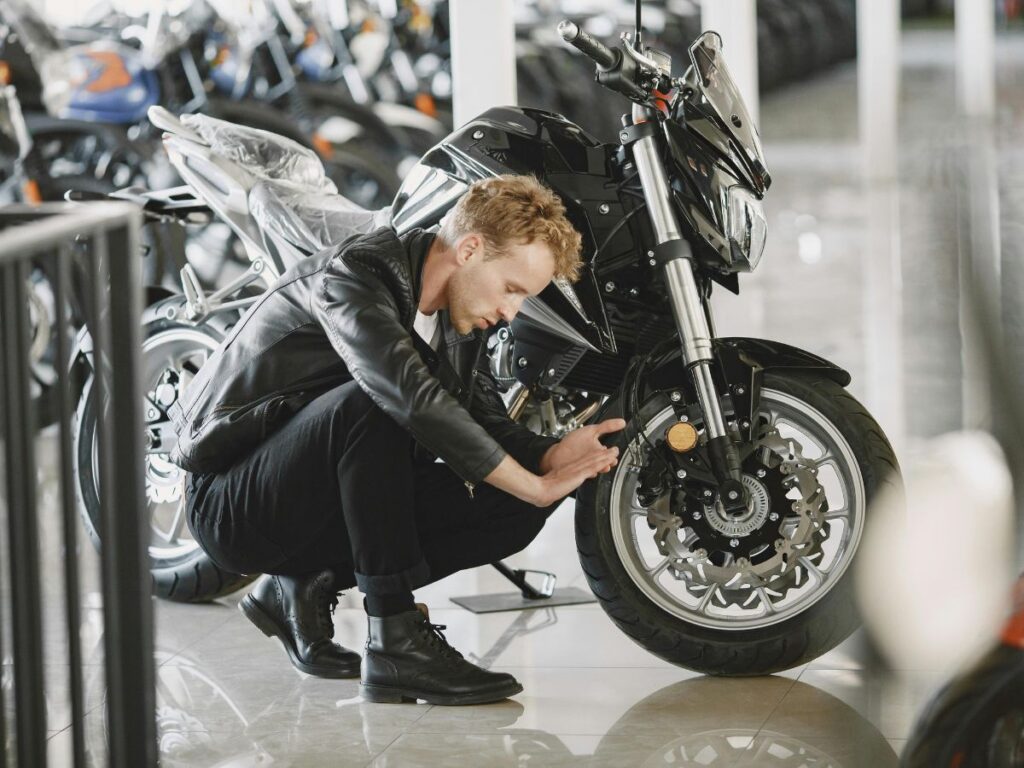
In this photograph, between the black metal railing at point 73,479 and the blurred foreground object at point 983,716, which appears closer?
the blurred foreground object at point 983,716

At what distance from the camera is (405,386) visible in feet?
8.39

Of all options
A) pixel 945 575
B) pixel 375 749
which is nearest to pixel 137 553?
pixel 375 749

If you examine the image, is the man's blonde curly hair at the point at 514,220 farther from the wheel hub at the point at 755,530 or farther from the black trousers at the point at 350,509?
the wheel hub at the point at 755,530

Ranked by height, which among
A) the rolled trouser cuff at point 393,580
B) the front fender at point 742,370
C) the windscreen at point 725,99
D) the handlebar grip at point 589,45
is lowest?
the rolled trouser cuff at point 393,580

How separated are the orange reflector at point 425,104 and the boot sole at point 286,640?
539 centimetres

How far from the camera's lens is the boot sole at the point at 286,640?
2.95 meters

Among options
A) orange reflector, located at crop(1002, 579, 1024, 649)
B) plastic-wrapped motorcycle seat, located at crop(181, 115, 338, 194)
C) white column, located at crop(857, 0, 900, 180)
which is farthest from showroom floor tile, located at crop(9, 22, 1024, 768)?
white column, located at crop(857, 0, 900, 180)

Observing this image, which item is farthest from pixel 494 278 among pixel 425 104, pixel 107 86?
pixel 425 104

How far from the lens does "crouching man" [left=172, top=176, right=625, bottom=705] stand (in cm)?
263

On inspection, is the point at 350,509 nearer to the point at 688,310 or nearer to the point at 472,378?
the point at 472,378

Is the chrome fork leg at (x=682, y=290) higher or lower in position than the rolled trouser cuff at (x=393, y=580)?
higher

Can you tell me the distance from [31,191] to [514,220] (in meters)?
3.90

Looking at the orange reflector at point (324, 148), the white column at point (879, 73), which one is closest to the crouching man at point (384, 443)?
the orange reflector at point (324, 148)

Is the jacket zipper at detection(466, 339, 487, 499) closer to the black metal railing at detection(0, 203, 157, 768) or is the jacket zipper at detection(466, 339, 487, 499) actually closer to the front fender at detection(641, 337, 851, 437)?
the front fender at detection(641, 337, 851, 437)
